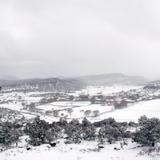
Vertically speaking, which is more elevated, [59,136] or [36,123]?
[36,123]

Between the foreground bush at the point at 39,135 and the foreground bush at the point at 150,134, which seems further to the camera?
the foreground bush at the point at 39,135

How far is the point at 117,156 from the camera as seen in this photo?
54.1m

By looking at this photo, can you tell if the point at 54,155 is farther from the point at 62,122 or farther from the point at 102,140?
the point at 62,122

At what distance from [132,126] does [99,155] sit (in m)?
61.3

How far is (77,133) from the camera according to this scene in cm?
8462

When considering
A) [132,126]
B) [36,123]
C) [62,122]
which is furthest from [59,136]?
[132,126]

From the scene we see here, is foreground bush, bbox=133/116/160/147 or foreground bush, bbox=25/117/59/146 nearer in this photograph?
foreground bush, bbox=133/116/160/147

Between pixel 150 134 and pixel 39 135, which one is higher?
pixel 150 134

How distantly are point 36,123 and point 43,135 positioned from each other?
4.19 meters

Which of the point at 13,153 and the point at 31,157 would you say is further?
the point at 13,153

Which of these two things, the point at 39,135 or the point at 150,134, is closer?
the point at 150,134

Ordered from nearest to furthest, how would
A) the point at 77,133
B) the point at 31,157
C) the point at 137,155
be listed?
the point at 31,157 < the point at 137,155 < the point at 77,133

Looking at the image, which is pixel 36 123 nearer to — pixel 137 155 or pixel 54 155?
pixel 54 155

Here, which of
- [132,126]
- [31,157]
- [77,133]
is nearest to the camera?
[31,157]
